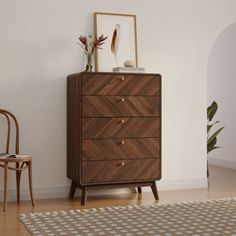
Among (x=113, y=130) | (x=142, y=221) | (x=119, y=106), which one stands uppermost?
(x=119, y=106)

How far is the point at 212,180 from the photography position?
675 cm

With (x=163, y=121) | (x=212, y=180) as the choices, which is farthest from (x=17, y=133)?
(x=212, y=180)

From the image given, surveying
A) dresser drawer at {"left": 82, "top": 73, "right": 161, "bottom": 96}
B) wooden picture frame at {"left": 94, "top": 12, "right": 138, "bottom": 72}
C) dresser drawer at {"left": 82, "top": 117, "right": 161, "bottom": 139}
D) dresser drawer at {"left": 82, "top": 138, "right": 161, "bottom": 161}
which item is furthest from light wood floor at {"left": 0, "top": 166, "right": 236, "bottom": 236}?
wooden picture frame at {"left": 94, "top": 12, "right": 138, "bottom": 72}

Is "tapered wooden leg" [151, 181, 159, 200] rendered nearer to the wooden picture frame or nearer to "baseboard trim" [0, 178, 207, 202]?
"baseboard trim" [0, 178, 207, 202]

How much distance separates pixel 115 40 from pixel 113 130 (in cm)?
99

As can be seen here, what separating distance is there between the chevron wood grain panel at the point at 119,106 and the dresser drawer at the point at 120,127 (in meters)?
0.05

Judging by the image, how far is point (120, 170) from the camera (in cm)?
527

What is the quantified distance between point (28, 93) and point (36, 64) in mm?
291

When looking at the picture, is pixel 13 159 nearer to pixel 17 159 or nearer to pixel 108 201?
pixel 17 159

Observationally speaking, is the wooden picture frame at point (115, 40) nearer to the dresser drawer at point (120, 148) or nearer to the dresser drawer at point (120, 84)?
the dresser drawer at point (120, 84)

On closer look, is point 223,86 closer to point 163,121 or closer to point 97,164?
point 163,121

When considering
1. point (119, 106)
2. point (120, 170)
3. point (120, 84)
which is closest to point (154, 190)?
point (120, 170)

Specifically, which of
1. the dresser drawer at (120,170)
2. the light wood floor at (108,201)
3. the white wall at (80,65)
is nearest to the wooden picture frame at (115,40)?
the white wall at (80,65)

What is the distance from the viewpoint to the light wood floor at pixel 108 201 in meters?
4.30
